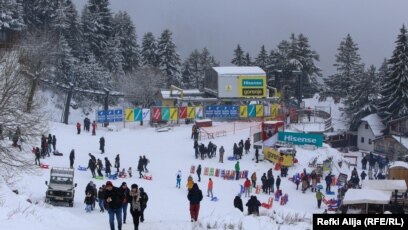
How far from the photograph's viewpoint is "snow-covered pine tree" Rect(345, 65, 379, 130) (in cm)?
7469

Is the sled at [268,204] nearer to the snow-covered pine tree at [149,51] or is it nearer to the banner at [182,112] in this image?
the banner at [182,112]

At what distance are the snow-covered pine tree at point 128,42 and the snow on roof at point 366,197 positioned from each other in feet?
208

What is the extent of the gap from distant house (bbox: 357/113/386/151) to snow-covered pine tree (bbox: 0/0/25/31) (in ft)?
139

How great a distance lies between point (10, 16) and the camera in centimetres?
7050

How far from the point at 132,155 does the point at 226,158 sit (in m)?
6.80

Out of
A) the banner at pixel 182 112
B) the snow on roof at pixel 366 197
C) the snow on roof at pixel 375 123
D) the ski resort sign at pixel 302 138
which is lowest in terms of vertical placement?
the snow on roof at pixel 366 197

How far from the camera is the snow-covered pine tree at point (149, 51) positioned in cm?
8674

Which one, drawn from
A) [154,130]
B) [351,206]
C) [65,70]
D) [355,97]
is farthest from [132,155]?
[355,97]

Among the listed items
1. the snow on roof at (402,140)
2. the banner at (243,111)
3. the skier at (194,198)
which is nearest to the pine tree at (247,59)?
the snow on roof at (402,140)

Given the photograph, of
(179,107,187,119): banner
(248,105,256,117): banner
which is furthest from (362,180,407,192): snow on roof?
(179,107,187,119): banner

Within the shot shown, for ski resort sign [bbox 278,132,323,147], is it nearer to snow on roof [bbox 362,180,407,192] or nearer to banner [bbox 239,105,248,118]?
banner [bbox 239,105,248,118]

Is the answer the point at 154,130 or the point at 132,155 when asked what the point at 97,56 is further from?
the point at 132,155

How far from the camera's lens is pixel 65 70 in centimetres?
7481

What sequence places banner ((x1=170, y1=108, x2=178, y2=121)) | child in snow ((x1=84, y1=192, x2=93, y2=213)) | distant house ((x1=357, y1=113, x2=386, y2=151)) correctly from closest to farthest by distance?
child in snow ((x1=84, y1=192, x2=93, y2=213)) → banner ((x1=170, y1=108, x2=178, y2=121)) → distant house ((x1=357, y1=113, x2=386, y2=151))
